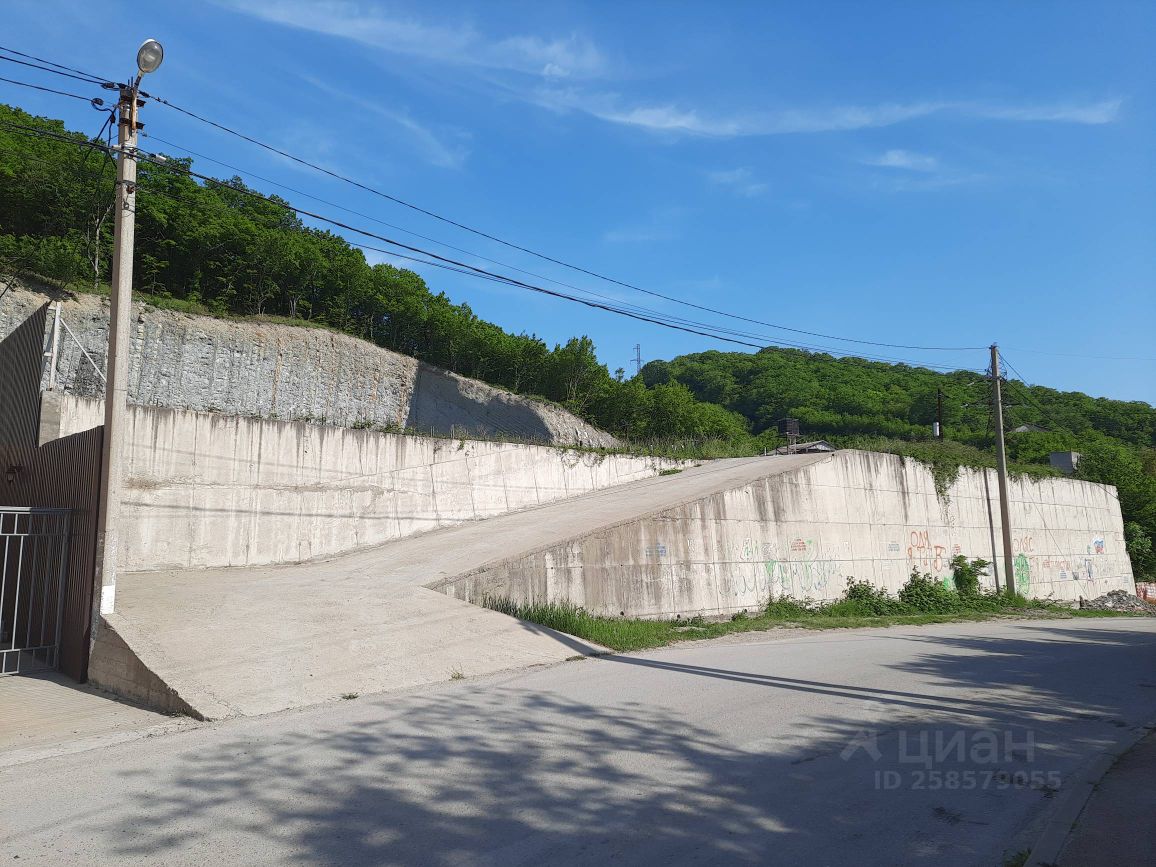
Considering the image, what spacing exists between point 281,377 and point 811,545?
22769 mm

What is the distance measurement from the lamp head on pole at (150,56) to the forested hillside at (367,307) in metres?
9.19

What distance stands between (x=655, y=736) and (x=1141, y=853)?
11.1ft

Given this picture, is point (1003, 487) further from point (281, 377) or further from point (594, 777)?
Answer: point (281, 377)

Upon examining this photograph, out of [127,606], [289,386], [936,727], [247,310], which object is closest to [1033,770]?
[936,727]

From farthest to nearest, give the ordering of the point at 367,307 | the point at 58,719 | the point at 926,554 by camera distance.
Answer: the point at 367,307, the point at 926,554, the point at 58,719

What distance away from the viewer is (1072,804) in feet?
15.7

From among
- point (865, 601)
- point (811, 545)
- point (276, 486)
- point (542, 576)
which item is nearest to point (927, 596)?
point (865, 601)

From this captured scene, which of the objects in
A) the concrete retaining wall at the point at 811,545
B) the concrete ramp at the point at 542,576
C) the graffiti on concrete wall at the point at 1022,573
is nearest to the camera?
the concrete ramp at the point at 542,576

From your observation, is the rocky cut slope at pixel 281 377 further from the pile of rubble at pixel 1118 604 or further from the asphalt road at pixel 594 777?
the pile of rubble at pixel 1118 604

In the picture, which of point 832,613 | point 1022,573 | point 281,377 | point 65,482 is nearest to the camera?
point 65,482

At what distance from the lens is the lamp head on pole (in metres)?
9.04

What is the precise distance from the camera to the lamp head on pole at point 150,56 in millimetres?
9044

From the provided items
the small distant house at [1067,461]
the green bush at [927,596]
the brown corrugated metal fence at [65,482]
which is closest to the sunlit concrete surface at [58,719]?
the brown corrugated metal fence at [65,482]

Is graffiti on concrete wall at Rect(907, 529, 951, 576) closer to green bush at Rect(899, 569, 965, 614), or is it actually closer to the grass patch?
green bush at Rect(899, 569, 965, 614)
